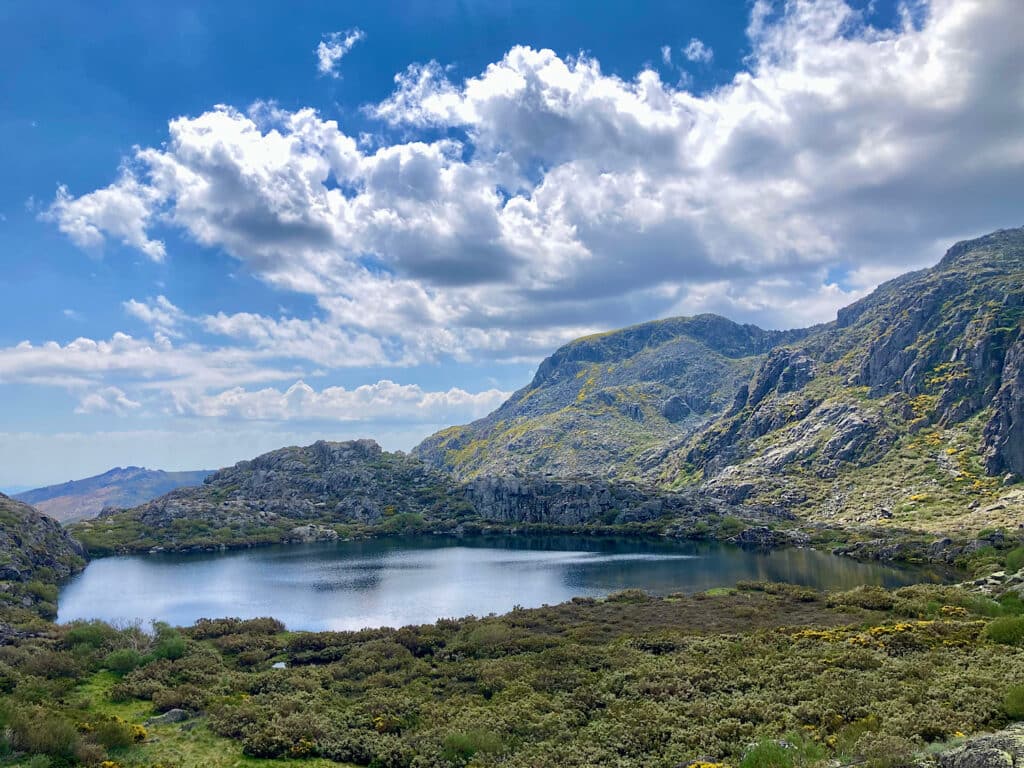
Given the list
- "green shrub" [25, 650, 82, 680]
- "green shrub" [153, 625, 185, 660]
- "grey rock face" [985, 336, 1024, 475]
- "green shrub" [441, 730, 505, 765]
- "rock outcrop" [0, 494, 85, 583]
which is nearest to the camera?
"green shrub" [441, 730, 505, 765]

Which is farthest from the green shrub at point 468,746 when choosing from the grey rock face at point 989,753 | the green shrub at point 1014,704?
the green shrub at point 1014,704

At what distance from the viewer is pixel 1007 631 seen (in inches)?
1610

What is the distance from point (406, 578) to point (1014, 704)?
104 metres

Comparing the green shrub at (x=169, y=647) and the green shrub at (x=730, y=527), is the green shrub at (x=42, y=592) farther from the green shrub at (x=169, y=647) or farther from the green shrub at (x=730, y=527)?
the green shrub at (x=730, y=527)

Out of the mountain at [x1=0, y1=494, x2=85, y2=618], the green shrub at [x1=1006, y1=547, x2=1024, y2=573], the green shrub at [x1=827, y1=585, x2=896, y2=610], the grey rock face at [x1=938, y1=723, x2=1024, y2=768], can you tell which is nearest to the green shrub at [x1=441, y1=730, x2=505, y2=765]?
the grey rock face at [x1=938, y1=723, x2=1024, y2=768]

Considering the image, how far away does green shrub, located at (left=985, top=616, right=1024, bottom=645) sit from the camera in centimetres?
4009

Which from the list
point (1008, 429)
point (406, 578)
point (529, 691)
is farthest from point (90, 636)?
point (1008, 429)

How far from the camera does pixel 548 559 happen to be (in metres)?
143

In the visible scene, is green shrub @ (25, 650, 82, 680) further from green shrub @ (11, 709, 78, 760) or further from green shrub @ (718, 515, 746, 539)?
green shrub @ (718, 515, 746, 539)

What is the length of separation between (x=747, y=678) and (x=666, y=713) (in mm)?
8272

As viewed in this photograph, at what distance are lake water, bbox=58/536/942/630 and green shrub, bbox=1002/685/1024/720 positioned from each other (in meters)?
62.8

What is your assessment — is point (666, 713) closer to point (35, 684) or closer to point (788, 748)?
point (788, 748)

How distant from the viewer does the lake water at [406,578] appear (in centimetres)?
8712

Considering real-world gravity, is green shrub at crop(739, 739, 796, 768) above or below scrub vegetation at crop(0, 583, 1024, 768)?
above
